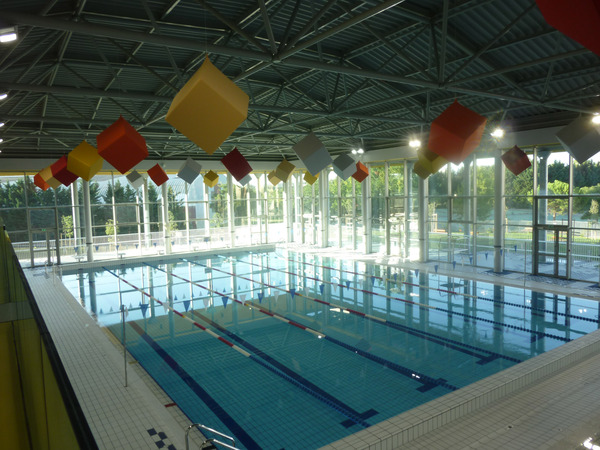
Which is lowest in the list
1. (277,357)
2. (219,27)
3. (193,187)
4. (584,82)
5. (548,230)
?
(277,357)

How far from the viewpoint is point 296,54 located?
32.9 feet

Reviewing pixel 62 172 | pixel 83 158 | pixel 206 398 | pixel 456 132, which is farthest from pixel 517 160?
pixel 62 172

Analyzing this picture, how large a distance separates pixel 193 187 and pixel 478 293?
16.9 metres

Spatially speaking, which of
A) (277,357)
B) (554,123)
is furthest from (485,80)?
(277,357)

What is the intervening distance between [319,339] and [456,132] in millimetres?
4884

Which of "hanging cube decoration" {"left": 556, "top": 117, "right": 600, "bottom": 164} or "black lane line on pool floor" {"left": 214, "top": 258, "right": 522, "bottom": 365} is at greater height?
"hanging cube decoration" {"left": 556, "top": 117, "right": 600, "bottom": 164}

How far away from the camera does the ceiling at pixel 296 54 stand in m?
6.50

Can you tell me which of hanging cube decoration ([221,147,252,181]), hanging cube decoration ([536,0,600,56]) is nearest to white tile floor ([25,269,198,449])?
hanging cube decoration ([221,147,252,181])

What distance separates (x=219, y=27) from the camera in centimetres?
843

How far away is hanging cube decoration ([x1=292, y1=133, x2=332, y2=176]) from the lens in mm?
8531

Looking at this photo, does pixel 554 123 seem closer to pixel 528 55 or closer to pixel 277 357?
pixel 528 55

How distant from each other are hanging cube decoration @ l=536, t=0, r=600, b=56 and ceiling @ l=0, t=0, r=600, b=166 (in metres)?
4.02

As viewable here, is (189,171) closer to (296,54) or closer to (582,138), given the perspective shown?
(296,54)

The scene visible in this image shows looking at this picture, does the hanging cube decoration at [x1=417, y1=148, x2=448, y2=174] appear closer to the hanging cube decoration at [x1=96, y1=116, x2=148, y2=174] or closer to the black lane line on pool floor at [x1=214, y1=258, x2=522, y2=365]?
the black lane line on pool floor at [x1=214, y1=258, x2=522, y2=365]
